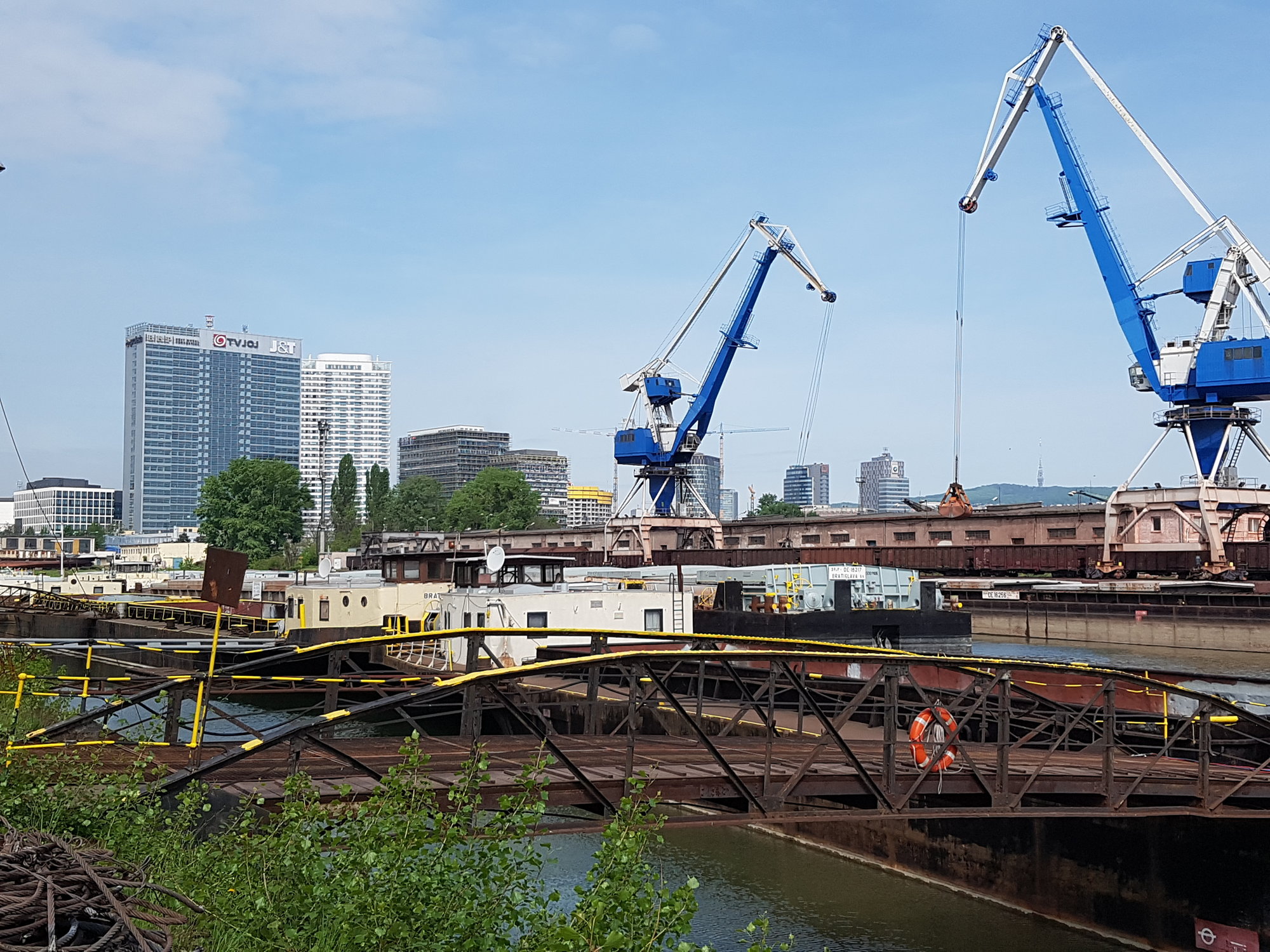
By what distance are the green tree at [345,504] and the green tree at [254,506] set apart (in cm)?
3587

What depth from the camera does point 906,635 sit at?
152ft

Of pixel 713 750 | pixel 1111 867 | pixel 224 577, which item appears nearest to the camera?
pixel 713 750

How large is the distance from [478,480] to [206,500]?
40895mm

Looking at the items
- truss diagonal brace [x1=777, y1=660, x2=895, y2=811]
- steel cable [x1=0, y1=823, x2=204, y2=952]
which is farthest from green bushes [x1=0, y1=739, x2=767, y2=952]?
truss diagonal brace [x1=777, y1=660, x2=895, y2=811]

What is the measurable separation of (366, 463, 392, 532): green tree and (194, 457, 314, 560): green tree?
40647 millimetres

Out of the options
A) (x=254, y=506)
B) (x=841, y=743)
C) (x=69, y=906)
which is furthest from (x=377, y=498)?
(x=69, y=906)

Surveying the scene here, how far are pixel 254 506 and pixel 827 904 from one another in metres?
125

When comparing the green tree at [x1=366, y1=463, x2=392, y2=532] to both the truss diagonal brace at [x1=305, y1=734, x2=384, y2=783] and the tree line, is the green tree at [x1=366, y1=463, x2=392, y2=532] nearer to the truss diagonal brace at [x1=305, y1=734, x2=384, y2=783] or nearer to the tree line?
the tree line

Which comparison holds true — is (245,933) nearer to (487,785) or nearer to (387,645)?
(487,785)

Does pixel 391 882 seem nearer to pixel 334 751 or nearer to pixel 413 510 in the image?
pixel 334 751

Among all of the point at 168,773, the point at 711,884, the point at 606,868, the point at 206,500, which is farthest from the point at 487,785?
the point at 206,500

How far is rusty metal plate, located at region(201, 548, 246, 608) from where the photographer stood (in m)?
12.5

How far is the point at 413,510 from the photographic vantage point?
606 ft

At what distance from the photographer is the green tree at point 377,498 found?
183 meters
